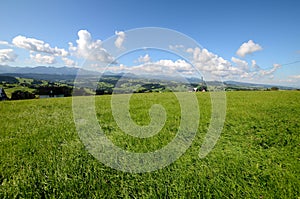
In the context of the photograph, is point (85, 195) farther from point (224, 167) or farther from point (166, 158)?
point (224, 167)

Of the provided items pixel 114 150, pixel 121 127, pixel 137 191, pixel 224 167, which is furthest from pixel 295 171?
pixel 121 127

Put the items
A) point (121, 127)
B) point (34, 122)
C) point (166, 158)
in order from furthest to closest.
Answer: point (34, 122)
point (121, 127)
point (166, 158)

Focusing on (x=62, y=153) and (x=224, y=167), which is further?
(x=62, y=153)

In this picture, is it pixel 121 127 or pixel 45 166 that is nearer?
pixel 45 166

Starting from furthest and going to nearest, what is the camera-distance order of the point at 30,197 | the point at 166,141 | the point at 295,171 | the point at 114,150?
the point at 166,141 → the point at 114,150 → the point at 295,171 → the point at 30,197

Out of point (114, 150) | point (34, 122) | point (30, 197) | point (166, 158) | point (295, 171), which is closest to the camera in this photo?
point (30, 197)

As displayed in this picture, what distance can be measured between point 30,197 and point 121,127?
15.4 feet

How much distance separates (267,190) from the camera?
13.3ft

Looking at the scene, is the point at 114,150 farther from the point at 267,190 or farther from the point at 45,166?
the point at 267,190

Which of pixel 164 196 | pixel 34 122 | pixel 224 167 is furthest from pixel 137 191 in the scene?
pixel 34 122

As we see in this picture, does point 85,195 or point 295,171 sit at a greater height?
point 295,171

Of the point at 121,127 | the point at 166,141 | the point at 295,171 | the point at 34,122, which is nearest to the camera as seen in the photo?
the point at 295,171

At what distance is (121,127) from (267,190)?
564cm

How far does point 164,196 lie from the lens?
3.88 metres
